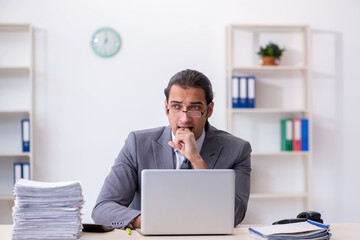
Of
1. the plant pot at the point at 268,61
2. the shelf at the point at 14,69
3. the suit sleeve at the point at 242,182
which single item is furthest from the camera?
the plant pot at the point at 268,61


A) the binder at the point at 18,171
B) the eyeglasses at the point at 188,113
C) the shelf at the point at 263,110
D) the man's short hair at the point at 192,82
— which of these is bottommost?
the binder at the point at 18,171

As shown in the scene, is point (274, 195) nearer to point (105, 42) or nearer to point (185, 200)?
point (105, 42)

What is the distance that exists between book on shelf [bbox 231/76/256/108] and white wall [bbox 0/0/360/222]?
202 mm

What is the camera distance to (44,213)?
1.70 m

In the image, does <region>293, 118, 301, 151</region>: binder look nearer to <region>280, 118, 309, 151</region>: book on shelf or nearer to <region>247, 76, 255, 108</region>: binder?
<region>280, 118, 309, 151</region>: book on shelf

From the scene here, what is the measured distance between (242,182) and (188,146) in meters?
0.32

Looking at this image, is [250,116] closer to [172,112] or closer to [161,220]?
[172,112]

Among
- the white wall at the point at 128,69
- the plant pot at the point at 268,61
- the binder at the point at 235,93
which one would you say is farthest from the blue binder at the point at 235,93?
the plant pot at the point at 268,61

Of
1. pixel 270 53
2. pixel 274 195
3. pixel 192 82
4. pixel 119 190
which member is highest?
pixel 270 53

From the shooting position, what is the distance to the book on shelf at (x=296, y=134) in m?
4.61

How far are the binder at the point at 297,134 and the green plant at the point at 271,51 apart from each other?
23.8 inches

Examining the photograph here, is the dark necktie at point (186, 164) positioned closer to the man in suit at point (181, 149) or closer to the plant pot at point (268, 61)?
the man in suit at point (181, 149)

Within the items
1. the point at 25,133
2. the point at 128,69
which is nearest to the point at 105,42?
the point at 128,69

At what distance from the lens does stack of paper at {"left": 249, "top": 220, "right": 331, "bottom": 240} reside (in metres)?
1.75
